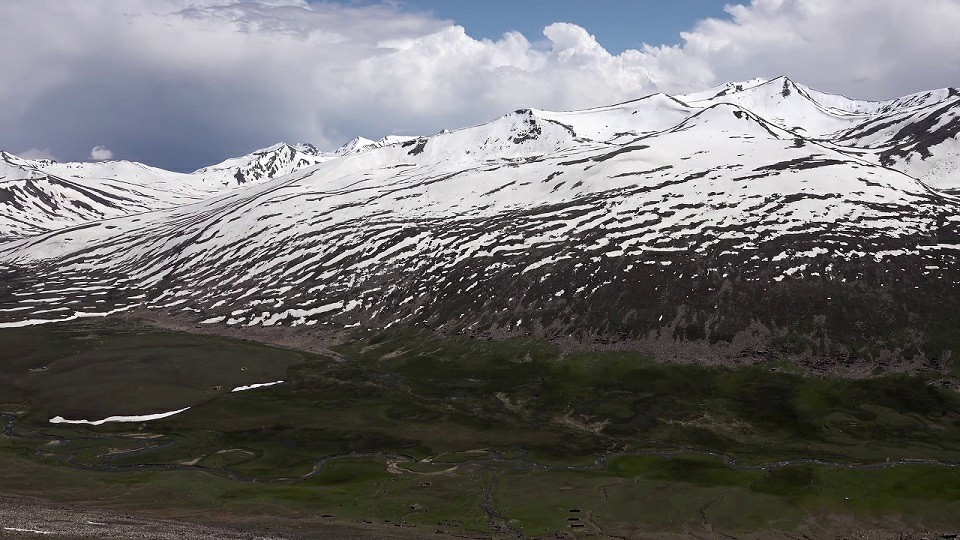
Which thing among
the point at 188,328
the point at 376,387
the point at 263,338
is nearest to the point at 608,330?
the point at 376,387

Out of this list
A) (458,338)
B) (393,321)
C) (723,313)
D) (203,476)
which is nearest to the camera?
(203,476)

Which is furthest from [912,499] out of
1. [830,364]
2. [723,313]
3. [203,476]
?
[203,476]

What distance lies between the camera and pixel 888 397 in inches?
4373

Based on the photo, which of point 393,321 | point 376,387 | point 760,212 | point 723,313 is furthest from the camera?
point 760,212

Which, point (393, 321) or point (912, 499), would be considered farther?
point (393, 321)

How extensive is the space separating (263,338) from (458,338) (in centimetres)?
5448

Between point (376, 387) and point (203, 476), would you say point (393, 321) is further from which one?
point (203, 476)

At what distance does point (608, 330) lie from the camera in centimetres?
14975

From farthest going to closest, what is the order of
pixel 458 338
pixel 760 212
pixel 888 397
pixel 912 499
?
pixel 760 212 < pixel 458 338 < pixel 888 397 < pixel 912 499

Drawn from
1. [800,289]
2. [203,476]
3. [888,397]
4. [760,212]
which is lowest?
[203,476]

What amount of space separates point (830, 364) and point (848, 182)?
91.2 m

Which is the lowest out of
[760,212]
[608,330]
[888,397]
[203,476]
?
[203,476]

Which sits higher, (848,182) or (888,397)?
(848,182)

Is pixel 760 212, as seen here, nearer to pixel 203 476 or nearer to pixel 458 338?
pixel 458 338
